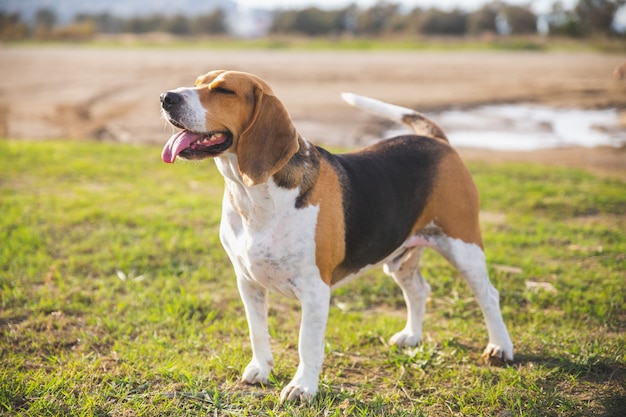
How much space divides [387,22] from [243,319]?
203 ft

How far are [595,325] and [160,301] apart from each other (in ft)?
13.1

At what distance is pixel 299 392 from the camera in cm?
426

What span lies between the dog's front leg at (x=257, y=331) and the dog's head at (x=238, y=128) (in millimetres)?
1002

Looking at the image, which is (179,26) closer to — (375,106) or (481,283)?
(375,106)

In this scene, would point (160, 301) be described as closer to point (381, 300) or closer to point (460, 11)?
point (381, 300)

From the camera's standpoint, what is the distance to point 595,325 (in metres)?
5.54

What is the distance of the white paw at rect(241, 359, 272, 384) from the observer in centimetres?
458

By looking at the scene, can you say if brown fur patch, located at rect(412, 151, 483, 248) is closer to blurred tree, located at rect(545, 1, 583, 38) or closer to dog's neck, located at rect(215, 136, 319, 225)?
dog's neck, located at rect(215, 136, 319, 225)

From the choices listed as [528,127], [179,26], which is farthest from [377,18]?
[528,127]

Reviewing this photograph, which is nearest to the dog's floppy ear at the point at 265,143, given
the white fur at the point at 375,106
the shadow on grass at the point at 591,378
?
the white fur at the point at 375,106

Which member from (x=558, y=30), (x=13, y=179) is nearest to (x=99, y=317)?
(x=13, y=179)

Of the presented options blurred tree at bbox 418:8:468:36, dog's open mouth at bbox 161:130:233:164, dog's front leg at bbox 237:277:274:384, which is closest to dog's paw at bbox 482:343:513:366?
dog's front leg at bbox 237:277:274:384

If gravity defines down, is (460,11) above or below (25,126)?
above

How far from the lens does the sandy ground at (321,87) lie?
546 inches
